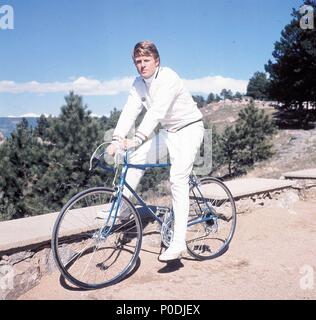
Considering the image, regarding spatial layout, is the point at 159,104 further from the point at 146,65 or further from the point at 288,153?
the point at 288,153

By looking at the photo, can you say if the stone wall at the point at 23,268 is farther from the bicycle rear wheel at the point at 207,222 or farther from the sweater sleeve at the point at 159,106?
the bicycle rear wheel at the point at 207,222

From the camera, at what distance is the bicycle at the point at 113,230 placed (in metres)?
2.88

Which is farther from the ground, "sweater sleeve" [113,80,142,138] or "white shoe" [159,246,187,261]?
"sweater sleeve" [113,80,142,138]


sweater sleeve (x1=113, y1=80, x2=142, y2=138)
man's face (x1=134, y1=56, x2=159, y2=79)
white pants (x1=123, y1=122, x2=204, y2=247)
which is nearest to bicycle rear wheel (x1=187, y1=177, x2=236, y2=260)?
white pants (x1=123, y1=122, x2=204, y2=247)

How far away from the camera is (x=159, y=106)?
9.42 feet

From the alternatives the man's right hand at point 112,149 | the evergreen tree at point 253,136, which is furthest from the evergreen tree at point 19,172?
the evergreen tree at point 253,136

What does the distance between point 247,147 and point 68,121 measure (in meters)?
16.9

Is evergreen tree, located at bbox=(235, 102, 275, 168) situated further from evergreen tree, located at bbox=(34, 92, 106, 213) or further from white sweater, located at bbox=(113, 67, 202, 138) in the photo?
white sweater, located at bbox=(113, 67, 202, 138)

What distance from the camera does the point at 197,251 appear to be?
12.1ft

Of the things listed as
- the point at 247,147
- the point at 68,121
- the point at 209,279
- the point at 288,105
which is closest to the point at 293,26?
the point at 288,105

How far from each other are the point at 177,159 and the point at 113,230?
0.84m

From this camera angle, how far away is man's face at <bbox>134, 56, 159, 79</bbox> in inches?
116

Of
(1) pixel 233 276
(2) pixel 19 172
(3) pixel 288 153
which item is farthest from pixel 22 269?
(3) pixel 288 153
